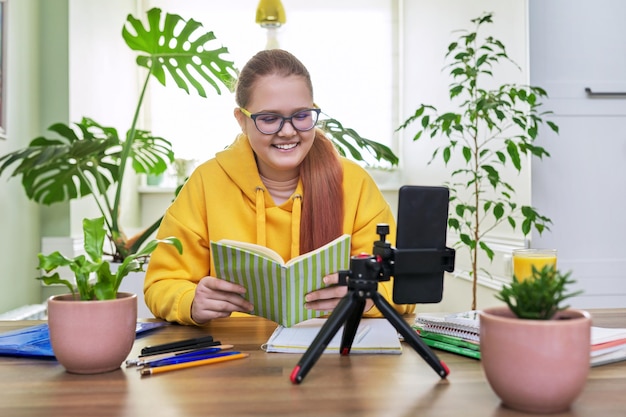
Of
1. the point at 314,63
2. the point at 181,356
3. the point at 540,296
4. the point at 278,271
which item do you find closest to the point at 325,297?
the point at 278,271

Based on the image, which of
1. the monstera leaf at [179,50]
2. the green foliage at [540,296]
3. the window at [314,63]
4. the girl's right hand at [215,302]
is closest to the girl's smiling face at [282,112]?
the girl's right hand at [215,302]

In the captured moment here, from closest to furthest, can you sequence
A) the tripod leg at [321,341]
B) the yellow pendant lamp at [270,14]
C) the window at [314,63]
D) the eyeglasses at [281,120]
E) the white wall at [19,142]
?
the tripod leg at [321,341] → the eyeglasses at [281,120] → the white wall at [19,142] → the yellow pendant lamp at [270,14] → the window at [314,63]

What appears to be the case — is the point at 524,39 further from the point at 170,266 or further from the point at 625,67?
the point at 170,266

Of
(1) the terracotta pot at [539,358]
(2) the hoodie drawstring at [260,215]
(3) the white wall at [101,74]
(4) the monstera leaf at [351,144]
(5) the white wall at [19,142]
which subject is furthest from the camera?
(3) the white wall at [101,74]

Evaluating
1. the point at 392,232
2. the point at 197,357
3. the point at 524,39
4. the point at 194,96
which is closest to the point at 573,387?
the point at 197,357

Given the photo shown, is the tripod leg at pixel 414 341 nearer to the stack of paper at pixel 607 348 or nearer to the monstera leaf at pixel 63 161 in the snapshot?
the stack of paper at pixel 607 348

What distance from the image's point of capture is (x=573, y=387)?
2.75 feet

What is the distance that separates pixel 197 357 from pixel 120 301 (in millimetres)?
156

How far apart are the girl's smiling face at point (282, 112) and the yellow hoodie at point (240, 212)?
0.10 metres

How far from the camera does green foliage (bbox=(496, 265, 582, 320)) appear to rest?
2.77ft

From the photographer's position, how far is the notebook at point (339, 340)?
1.19m

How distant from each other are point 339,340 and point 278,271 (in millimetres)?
168

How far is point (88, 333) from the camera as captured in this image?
A: 106 cm

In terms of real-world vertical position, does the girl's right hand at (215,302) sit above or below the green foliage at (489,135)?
below
